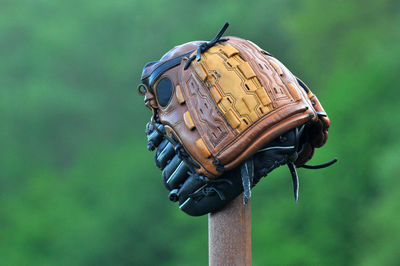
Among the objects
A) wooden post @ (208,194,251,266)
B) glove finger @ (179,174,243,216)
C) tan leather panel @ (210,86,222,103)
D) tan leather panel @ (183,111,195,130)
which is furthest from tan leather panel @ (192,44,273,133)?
wooden post @ (208,194,251,266)

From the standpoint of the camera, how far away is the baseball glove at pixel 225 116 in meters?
1.87

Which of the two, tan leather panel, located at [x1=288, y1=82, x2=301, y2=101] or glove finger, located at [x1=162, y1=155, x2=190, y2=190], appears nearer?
tan leather panel, located at [x1=288, y1=82, x2=301, y2=101]

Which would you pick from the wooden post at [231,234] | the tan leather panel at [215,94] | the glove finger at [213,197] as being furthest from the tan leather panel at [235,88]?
the wooden post at [231,234]

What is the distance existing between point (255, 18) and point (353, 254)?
8.02 feet

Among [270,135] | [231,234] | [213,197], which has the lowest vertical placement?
[231,234]

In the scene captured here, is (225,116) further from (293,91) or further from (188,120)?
(293,91)

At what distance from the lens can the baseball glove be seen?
1.87 metres

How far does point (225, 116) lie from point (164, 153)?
0.39m

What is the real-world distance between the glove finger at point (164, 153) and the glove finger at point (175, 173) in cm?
3

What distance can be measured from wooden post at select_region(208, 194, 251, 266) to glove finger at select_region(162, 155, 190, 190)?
163 millimetres

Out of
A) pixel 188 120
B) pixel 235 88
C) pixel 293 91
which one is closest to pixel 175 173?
pixel 188 120

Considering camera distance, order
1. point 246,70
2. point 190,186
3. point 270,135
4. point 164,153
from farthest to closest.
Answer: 1. point 164,153
2. point 190,186
3. point 246,70
4. point 270,135

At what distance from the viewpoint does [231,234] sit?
2109 mm

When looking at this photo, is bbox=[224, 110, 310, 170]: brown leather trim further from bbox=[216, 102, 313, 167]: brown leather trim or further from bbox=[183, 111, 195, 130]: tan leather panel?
bbox=[183, 111, 195, 130]: tan leather panel
